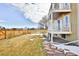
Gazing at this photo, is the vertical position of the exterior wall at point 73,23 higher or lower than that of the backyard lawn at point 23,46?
higher

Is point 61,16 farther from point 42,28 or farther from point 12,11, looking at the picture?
point 12,11

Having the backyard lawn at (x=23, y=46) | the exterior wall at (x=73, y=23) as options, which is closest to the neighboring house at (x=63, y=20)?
the exterior wall at (x=73, y=23)

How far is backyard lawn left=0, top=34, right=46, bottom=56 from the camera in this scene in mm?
1407

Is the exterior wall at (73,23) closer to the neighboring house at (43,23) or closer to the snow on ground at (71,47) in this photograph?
the snow on ground at (71,47)

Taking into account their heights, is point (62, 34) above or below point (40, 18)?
below

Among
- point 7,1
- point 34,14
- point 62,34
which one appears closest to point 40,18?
point 34,14

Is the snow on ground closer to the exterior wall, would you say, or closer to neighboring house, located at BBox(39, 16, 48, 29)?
the exterior wall

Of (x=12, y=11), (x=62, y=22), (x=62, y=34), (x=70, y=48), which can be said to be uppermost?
(x=12, y=11)

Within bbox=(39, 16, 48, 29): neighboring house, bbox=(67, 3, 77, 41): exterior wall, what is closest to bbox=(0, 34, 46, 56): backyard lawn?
bbox=(39, 16, 48, 29): neighboring house

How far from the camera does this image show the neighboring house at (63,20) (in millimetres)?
1435

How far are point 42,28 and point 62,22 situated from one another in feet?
0.71

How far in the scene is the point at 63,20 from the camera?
146 centimetres

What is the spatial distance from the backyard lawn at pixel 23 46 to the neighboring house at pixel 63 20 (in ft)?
0.49

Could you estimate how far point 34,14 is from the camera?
4.74ft
